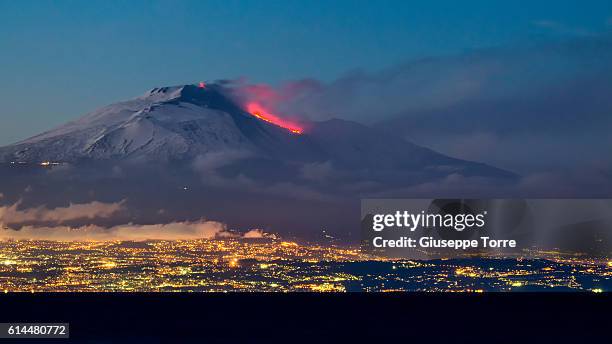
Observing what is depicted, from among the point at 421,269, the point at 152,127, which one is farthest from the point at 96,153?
the point at 421,269

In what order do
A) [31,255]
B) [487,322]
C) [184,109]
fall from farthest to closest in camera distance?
1. [184,109]
2. [31,255]
3. [487,322]

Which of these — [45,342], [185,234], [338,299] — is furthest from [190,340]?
[185,234]

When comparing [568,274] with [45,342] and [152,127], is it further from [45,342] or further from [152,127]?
[152,127]

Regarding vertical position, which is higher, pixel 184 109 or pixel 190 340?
pixel 184 109

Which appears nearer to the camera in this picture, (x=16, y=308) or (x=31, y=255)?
(x=16, y=308)

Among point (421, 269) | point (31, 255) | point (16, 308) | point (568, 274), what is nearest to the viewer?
point (16, 308)

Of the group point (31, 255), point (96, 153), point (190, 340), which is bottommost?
point (190, 340)
